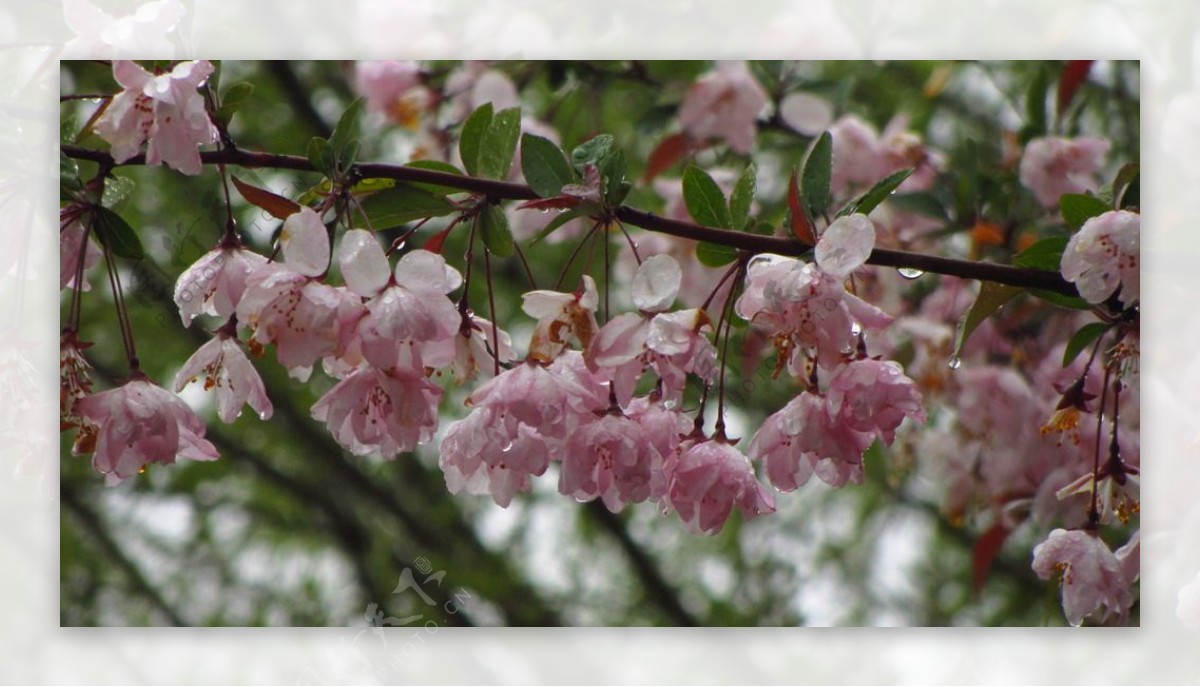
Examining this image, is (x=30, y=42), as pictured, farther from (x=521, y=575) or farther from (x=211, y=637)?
(x=521, y=575)

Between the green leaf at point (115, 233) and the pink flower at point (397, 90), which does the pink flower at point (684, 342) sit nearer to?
the green leaf at point (115, 233)

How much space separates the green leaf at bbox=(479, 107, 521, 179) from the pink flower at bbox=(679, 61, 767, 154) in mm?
811

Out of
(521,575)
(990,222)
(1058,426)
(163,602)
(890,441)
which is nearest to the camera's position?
(890,441)

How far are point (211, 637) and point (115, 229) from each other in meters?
0.54

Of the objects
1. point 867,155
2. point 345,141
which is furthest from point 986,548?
point 345,141

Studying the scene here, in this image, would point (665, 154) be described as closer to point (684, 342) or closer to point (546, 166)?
point (546, 166)

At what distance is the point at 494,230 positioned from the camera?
110cm

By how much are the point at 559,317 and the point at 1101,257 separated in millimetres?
456

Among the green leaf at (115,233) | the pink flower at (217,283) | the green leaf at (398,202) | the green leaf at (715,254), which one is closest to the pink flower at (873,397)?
the green leaf at (715,254)

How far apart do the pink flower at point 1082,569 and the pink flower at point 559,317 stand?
1.64 feet

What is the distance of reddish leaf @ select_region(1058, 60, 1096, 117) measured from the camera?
1645mm

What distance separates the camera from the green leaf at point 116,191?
4.06 ft

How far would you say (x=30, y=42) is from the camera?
4.83 ft

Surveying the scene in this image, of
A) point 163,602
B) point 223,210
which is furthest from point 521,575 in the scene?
point 223,210
